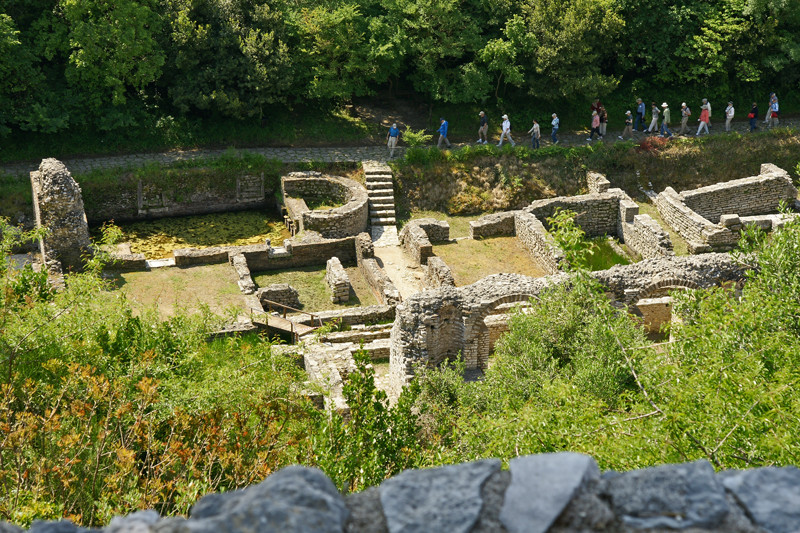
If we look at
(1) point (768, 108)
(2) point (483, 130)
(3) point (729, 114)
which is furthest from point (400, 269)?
(1) point (768, 108)

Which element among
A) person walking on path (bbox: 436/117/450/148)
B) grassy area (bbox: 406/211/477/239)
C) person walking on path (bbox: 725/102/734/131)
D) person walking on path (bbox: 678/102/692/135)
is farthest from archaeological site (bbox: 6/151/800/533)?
person walking on path (bbox: 678/102/692/135)

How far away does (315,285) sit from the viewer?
70.5 feet

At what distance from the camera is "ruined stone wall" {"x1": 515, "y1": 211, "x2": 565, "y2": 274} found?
846 inches

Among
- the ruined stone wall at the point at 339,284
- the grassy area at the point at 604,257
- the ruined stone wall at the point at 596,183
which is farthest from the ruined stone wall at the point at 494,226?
the ruined stone wall at the point at 339,284

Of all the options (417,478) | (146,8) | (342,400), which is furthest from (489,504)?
(146,8)

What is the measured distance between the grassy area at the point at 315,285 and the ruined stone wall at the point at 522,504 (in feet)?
53.4

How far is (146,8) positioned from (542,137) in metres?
14.0

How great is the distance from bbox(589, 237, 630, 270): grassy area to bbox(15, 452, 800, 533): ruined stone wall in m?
18.8

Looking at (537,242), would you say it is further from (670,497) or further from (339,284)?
(670,497)

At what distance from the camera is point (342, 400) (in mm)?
15531

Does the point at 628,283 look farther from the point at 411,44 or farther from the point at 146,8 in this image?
the point at 146,8

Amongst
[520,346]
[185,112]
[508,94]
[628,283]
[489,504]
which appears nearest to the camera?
[489,504]

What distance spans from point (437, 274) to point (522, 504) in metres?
16.7

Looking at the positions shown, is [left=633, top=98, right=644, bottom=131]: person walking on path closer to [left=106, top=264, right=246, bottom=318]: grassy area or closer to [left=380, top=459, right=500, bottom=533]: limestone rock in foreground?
[left=106, top=264, right=246, bottom=318]: grassy area
